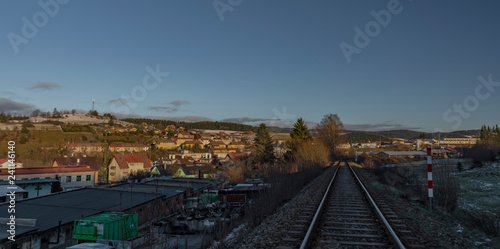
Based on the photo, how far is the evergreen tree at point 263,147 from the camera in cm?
5144

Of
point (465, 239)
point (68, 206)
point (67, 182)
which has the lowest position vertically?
point (67, 182)

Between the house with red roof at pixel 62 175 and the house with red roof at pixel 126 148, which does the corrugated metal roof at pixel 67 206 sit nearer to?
the house with red roof at pixel 62 175

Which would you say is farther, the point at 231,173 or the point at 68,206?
the point at 231,173

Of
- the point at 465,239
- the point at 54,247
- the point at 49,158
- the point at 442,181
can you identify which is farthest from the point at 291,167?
the point at 49,158

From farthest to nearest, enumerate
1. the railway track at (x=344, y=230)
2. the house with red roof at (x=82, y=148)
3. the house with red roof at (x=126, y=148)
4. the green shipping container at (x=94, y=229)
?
1. the house with red roof at (x=126, y=148)
2. the house with red roof at (x=82, y=148)
3. the green shipping container at (x=94, y=229)
4. the railway track at (x=344, y=230)

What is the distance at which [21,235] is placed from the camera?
11898 mm

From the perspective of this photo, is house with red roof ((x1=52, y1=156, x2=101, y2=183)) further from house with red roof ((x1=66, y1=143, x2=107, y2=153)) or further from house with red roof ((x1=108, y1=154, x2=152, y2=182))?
house with red roof ((x1=66, y1=143, x2=107, y2=153))

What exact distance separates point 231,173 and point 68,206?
28923 millimetres

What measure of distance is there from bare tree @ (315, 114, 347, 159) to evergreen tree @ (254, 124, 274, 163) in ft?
31.9

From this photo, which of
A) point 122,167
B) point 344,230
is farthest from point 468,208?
point 122,167

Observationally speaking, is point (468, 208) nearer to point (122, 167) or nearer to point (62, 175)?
point (62, 175)

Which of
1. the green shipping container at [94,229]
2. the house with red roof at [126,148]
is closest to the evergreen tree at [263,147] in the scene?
the green shipping container at [94,229]

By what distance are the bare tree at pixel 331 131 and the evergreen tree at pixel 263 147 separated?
9.72 meters

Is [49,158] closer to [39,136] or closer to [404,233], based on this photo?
[39,136]
